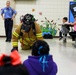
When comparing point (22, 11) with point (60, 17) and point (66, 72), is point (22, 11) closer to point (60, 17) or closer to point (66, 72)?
point (60, 17)

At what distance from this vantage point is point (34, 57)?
2016mm

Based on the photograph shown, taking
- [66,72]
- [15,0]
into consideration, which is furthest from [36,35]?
[15,0]

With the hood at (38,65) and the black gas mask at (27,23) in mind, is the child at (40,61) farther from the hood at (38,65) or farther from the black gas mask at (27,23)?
the black gas mask at (27,23)

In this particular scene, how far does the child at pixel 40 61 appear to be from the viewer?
200cm

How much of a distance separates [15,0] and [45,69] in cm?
740

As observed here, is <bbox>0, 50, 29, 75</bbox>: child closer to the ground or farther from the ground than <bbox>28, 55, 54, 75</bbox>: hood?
farther from the ground

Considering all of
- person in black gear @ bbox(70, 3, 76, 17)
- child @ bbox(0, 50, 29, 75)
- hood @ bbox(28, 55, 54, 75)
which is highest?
person in black gear @ bbox(70, 3, 76, 17)

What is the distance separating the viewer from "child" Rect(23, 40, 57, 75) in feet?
6.55

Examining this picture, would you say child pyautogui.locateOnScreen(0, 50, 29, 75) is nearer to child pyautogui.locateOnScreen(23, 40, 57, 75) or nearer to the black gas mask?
child pyautogui.locateOnScreen(23, 40, 57, 75)

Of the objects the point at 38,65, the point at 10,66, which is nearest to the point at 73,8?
the point at 38,65

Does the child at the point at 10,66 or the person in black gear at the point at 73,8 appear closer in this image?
the child at the point at 10,66

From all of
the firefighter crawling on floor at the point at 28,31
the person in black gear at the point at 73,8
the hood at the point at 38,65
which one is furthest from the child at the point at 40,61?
the person in black gear at the point at 73,8

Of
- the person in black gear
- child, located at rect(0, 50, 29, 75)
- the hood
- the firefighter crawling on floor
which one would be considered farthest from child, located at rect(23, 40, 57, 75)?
the person in black gear

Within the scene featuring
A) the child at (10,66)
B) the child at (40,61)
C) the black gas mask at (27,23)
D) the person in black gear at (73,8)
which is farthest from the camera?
the person in black gear at (73,8)
